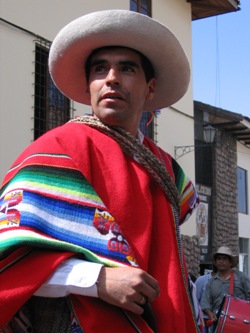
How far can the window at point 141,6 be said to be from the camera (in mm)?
10375

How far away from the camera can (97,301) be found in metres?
1.58

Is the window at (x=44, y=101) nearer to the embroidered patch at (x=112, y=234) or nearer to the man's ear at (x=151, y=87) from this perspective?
the man's ear at (x=151, y=87)

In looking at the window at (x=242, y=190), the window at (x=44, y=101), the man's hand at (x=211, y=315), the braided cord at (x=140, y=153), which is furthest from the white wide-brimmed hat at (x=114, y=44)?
the window at (x=242, y=190)

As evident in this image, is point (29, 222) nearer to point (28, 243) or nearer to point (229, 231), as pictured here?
point (28, 243)

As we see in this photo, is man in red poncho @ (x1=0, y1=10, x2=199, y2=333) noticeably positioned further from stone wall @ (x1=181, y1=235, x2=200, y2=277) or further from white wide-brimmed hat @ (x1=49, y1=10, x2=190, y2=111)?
stone wall @ (x1=181, y1=235, x2=200, y2=277)

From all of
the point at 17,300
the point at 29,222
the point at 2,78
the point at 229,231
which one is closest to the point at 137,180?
the point at 29,222

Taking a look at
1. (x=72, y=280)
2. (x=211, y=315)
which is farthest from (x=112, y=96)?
(x=211, y=315)

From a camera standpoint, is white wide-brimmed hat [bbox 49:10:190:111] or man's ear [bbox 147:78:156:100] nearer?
white wide-brimmed hat [bbox 49:10:190:111]

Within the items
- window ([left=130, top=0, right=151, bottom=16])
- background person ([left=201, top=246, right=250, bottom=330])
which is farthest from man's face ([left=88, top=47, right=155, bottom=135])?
window ([left=130, top=0, right=151, bottom=16])

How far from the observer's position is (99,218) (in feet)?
5.39

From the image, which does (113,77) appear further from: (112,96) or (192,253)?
(192,253)

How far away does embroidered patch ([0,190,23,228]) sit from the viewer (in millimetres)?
1579

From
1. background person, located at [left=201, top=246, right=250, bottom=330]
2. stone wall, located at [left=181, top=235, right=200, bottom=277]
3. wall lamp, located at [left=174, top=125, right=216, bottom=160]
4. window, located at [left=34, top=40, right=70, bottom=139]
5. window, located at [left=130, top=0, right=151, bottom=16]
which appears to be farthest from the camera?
wall lamp, located at [left=174, top=125, right=216, bottom=160]

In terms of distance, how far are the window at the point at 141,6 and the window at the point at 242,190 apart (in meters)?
6.61
